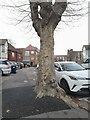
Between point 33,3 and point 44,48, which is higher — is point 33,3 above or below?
above

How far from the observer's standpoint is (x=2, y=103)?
28.7 ft

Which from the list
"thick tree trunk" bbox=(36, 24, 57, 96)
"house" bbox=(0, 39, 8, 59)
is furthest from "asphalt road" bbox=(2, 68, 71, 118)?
"house" bbox=(0, 39, 8, 59)

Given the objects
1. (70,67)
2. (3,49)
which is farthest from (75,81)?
(3,49)

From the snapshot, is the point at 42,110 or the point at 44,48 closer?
the point at 42,110

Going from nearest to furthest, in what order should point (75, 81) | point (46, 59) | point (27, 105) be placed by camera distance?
point (27, 105)
point (46, 59)
point (75, 81)

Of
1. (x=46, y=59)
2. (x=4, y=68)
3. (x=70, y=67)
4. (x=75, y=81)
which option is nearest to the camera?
(x=46, y=59)

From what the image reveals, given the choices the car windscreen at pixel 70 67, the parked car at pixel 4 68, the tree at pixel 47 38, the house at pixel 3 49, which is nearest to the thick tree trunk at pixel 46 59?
the tree at pixel 47 38

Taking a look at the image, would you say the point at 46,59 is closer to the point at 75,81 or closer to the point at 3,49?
the point at 75,81

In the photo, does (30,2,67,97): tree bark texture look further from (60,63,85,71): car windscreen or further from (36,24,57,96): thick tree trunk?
(60,63,85,71): car windscreen

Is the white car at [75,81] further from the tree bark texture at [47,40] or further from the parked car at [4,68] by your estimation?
the parked car at [4,68]

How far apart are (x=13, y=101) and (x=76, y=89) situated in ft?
10.1

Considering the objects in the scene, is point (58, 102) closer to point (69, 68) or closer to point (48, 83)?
point (48, 83)

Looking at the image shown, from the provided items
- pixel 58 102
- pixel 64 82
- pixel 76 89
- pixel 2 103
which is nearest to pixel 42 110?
pixel 58 102

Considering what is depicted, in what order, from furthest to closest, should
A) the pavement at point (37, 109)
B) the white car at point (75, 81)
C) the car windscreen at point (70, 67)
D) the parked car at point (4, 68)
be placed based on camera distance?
1. the parked car at point (4, 68)
2. the car windscreen at point (70, 67)
3. the white car at point (75, 81)
4. the pavement at point (37, 109)
